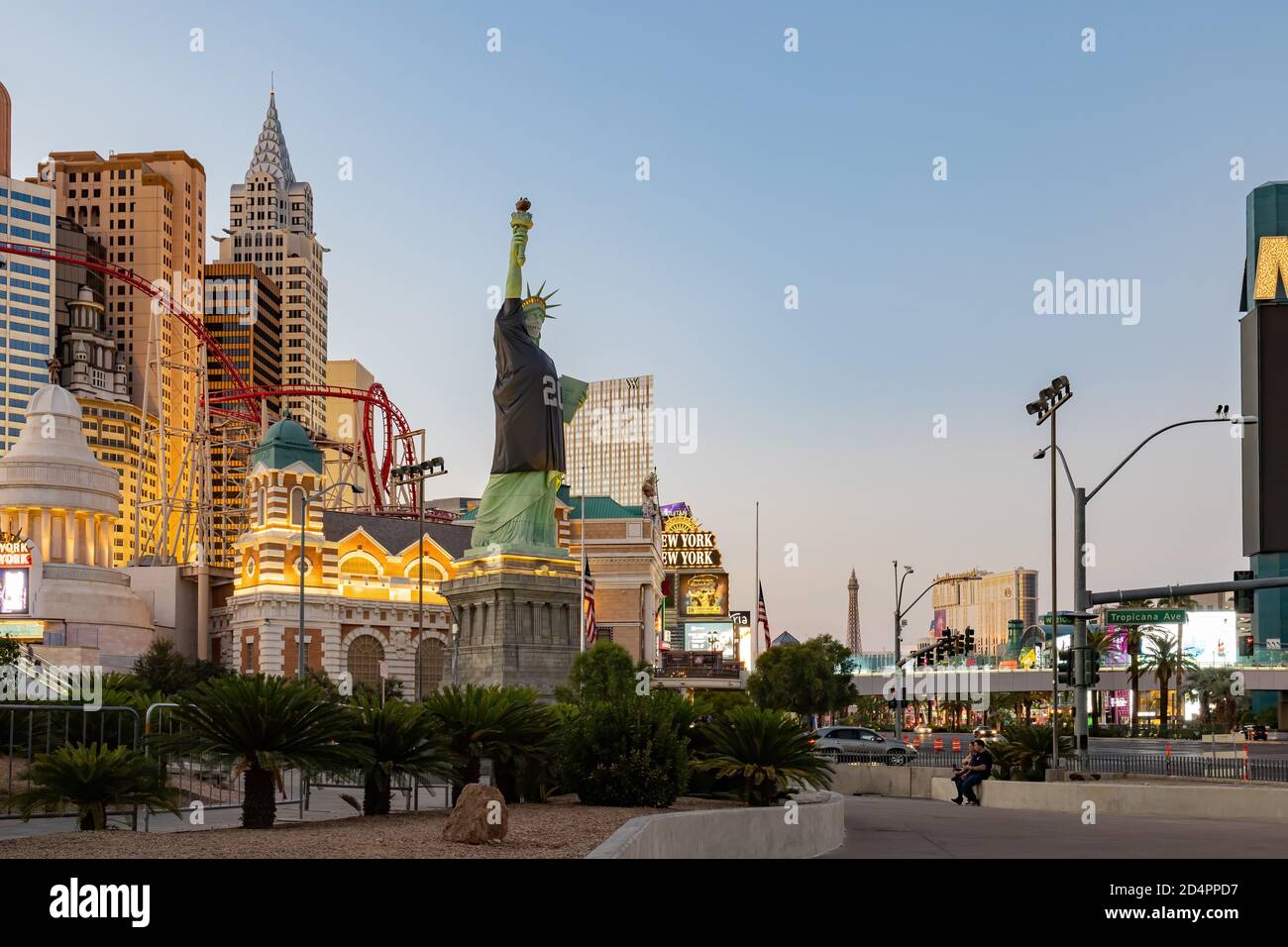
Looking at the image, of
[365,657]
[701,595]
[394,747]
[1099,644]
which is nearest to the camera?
[394,747]

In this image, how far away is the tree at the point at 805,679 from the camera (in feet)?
286

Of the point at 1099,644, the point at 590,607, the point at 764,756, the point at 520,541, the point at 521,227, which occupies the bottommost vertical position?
the point at 1099,644

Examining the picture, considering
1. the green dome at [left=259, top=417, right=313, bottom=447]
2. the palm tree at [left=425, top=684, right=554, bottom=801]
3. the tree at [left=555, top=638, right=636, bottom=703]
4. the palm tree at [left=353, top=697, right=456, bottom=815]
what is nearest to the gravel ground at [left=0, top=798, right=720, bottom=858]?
the palm tree at [left=353, top=697, right=456, bottom=815]

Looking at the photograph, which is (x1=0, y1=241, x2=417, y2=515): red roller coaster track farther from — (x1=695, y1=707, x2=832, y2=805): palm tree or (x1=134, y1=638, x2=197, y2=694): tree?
(x1=695, y1=707, x2=832, y2=805): palm tree

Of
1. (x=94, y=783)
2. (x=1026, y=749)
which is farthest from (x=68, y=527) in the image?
(x=94, y=783)

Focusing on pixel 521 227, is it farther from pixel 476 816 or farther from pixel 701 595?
pixel 701 595

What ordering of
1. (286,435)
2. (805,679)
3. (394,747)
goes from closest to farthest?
(394,747) → (805,679) → (286,435)

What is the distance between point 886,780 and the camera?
41219 mm

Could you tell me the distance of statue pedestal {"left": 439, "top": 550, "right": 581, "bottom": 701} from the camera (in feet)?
310

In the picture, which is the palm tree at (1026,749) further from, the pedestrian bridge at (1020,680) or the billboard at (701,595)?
the billboard at (701,595)

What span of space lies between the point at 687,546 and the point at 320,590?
3476 inches

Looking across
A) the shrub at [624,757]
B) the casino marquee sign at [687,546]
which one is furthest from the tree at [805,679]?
the casino marquee sign at [687,546]

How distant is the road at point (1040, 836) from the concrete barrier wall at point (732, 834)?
50 centimetres
